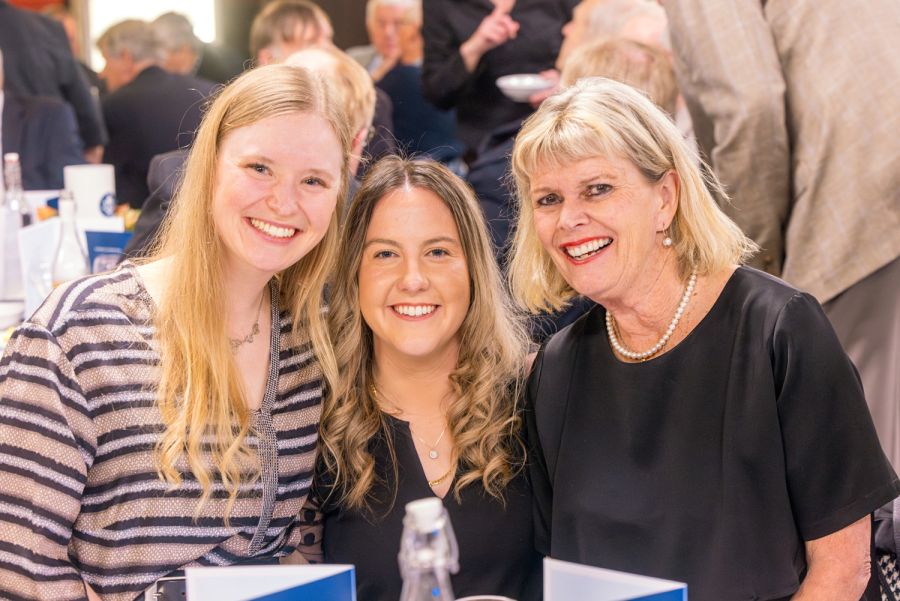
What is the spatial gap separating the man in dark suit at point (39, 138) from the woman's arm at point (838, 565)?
3930mm

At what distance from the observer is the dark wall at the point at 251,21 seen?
27.5ft

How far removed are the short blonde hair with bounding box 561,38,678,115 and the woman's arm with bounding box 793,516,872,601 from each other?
4.88 ft

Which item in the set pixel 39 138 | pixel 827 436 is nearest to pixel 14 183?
pixel 39 138

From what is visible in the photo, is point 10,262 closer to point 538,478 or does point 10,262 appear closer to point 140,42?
point 538,478

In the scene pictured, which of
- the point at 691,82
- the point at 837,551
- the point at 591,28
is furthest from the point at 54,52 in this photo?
the point at 837,551

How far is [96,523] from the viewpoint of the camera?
1.70 m

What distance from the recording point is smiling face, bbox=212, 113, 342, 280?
177 centimetres

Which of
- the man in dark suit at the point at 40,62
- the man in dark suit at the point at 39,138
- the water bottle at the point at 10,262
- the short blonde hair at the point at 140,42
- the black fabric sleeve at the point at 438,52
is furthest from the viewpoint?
the man in dark suit at the point at 40,62

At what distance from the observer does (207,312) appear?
178 cm

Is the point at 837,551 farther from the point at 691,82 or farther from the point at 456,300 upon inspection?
the point at 691,82

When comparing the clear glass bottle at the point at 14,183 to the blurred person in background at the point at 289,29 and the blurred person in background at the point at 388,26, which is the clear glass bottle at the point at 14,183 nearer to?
the blurred person in background at the point at 289,29

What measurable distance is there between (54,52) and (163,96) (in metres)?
1.23

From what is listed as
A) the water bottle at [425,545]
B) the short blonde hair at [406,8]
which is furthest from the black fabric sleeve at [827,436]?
the short blonde hair at [406,8]

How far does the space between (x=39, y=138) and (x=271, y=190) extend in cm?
333
